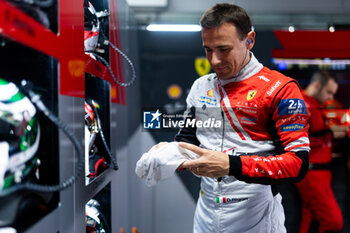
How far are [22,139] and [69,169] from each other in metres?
0.25

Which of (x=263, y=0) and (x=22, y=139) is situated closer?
(x=22, y=139)

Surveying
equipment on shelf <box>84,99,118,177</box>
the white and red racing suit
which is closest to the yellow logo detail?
the white and red racing suit

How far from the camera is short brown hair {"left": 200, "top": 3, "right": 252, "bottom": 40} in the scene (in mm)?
1357

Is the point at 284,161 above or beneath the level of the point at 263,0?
beneath

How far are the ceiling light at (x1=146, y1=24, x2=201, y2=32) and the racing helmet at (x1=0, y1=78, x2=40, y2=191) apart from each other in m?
1.28

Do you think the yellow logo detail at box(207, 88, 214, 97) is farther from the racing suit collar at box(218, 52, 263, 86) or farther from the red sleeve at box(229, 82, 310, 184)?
the red sleeve at box(229, 82, 310, 184)

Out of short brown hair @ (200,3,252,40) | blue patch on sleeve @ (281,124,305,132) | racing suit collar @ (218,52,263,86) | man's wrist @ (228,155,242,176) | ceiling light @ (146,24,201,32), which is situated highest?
ceiling light @ (146,24,201,32)

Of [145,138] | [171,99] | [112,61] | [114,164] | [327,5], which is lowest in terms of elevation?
[114,164]

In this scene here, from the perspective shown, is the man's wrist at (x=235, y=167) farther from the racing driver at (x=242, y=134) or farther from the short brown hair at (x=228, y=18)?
the short brown hair at (x=228, y=18)

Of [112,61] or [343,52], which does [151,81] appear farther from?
[343,52]

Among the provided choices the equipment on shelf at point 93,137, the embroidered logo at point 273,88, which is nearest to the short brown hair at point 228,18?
the embroidered logo at point 273,88

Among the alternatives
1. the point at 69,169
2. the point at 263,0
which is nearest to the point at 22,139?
the point at 69,169

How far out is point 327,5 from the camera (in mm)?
2117

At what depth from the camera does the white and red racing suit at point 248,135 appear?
1322mm
